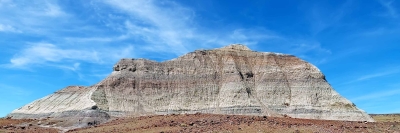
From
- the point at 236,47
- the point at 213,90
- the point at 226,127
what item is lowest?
the point at 226,127

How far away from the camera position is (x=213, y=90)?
8031cm

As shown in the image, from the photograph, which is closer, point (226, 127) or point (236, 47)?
point (226, 127)

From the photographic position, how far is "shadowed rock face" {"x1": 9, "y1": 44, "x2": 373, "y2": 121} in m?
75.3

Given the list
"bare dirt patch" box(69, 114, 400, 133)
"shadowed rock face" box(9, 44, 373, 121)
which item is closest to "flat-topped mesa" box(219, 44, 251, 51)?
"shadowed rock face" box(9, 44, 373, 121)

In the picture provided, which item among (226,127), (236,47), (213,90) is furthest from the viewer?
(236,47)

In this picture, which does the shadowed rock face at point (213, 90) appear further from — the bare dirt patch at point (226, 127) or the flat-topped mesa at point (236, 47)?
the bare dirt patch at point (226, 127)

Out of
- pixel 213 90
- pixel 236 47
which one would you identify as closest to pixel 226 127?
pixel 213 90

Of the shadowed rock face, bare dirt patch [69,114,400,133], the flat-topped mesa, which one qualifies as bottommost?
bare dirt patch [69,114,400,133]

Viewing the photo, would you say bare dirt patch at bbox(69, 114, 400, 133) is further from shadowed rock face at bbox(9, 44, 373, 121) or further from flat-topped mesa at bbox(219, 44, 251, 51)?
flat-topped mesa at bbox(219, 44, 251, 51)

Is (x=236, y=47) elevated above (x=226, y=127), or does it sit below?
above

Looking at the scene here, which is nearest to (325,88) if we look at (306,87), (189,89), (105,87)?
(306,87)

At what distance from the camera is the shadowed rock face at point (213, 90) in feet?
247

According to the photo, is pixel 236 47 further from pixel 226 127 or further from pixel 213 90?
pixel 226 127

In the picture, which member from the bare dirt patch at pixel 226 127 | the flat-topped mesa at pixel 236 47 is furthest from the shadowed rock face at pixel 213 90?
the bare dirt patch at pixel 226 127
